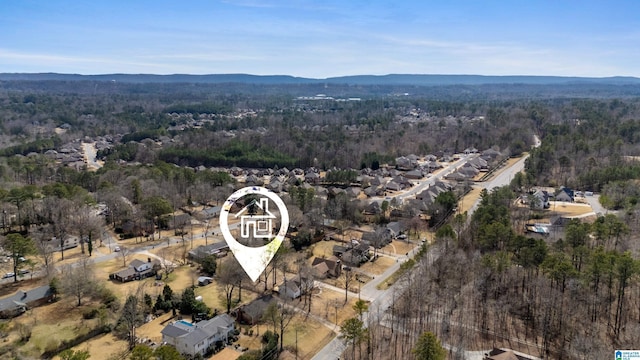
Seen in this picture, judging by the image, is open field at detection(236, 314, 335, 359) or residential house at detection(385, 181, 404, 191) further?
residential house at detection(385, 181, 404, 191)

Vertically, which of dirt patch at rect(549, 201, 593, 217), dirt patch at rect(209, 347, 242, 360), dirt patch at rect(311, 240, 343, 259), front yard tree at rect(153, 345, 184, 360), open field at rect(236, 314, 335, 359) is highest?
front yard tree at rect(153, 345, 184, 360)

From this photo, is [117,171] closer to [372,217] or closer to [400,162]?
[372,217]

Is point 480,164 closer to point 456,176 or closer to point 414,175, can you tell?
point 456,176

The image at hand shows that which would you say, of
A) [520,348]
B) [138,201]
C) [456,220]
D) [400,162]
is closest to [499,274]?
[520,348]

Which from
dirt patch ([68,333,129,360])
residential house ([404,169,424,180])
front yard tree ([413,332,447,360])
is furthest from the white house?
residential house ([404,169,424,180])

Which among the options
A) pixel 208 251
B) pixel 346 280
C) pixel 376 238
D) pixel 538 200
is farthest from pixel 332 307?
pixel 538 200

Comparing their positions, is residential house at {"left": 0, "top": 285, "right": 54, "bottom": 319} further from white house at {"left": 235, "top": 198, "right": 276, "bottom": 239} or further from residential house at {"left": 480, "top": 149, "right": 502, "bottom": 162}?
residential house at {"left": 480, "top": 149, "right": 502, "bottom": 162}

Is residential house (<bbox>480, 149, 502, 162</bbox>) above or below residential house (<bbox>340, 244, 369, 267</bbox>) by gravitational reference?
above
